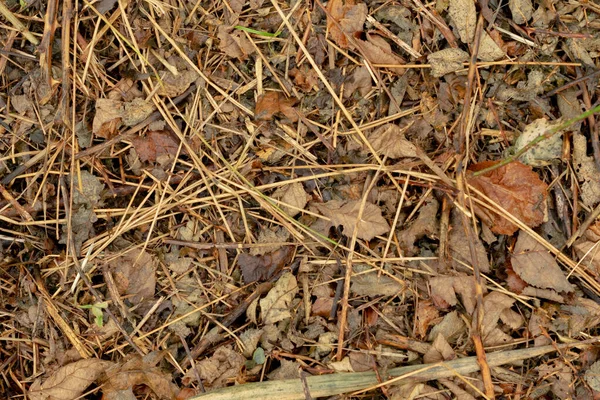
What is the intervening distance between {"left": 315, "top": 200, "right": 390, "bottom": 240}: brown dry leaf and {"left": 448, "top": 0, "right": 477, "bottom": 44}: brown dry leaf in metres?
0.87

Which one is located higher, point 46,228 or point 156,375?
point 46,228

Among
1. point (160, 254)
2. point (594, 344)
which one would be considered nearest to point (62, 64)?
point (160, 254)

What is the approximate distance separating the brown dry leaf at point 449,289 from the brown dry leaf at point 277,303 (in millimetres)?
630

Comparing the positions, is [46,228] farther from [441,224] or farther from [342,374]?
[441,224]

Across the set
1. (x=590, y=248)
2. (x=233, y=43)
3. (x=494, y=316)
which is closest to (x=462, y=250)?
(x=494, y=316)

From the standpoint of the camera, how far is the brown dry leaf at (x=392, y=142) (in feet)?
7.58

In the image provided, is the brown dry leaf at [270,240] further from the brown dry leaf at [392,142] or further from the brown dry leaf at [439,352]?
the brown dry leaf at [439,352]

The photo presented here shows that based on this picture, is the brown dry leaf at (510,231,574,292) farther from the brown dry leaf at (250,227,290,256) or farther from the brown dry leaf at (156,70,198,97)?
the brown dry leaf at (156,70,198,97)

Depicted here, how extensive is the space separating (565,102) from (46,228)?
2431 millimetres

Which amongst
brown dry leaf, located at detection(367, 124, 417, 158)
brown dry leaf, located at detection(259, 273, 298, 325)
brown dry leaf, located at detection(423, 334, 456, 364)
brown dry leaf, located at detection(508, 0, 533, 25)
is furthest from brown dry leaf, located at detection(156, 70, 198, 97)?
brown dry leaf, located at detection(423, 334, 456, 364)

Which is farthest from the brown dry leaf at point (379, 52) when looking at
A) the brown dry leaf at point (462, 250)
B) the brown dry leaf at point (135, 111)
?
the brown dry leaf at point (135, 111)

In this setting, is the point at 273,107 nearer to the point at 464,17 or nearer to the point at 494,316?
the point at 464,17

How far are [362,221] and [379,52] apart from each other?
77 cm

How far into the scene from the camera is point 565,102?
234cm
